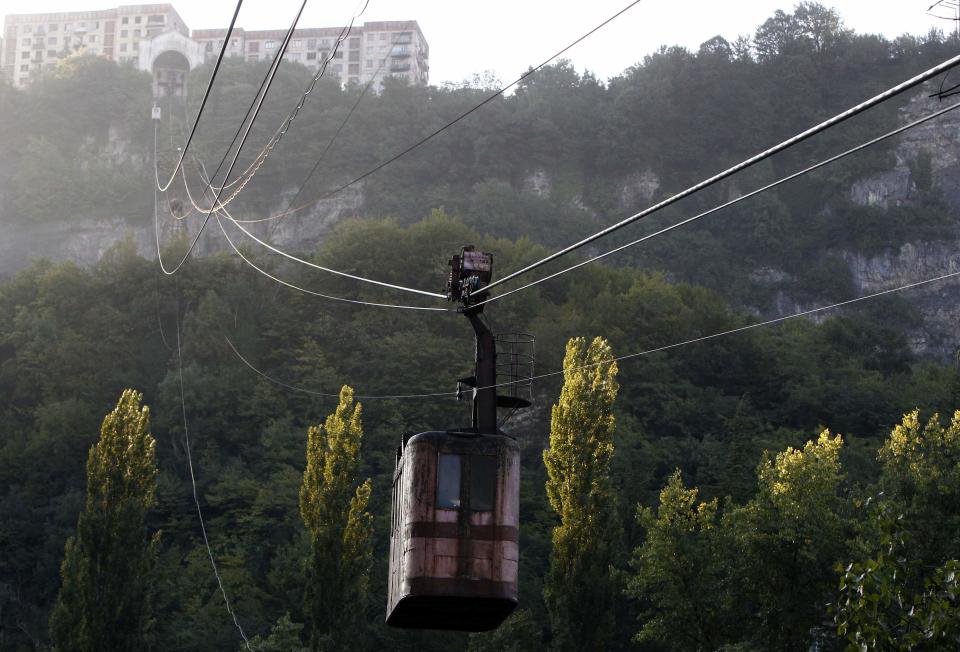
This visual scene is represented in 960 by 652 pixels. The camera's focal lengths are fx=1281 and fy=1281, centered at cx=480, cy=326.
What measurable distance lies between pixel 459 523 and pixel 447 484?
2.00 feet

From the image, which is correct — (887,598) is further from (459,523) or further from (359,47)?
(359,47)

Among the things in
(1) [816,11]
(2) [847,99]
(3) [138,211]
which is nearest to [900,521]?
(3) [138,211]

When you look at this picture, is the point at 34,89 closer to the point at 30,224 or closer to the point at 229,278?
the point at 30,224

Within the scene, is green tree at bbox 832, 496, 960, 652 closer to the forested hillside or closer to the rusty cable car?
the forested hillside

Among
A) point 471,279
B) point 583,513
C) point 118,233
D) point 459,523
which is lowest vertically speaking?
point 583,513

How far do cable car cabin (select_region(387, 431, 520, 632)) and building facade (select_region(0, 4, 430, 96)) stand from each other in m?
141

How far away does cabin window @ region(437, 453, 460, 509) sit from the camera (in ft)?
63.1

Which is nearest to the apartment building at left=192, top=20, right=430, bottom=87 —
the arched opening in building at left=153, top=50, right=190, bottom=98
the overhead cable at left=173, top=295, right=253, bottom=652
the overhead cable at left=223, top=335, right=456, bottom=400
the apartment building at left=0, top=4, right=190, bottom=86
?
the apartment building at left=0, top=4, right=190, bottom=86

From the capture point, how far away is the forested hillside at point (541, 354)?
1478 inches

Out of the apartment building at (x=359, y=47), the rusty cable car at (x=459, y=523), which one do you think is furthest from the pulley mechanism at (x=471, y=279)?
the apartment building at (x=359, y=47)

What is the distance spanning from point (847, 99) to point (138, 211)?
65727 millimetres

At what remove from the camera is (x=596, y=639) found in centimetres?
3800

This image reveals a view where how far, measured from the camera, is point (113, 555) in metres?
39.9

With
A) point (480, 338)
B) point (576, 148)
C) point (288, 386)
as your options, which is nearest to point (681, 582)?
point (480, 338)
